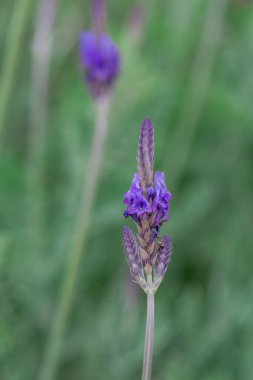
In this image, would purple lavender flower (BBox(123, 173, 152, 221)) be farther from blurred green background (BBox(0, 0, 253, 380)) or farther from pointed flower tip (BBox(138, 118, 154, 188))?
blurred green background (BBox(0, 0, 253, 380))

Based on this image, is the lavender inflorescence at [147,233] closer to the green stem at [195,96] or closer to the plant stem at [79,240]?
the plant stem at [79,240]

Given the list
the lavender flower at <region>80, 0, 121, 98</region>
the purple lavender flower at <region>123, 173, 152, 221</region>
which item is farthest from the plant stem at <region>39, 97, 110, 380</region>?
the purple lavender flower at <region>123, 173, 152, 221</region>

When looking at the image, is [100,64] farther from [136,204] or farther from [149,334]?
[149,334]

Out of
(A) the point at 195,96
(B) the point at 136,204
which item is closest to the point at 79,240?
(B) the point at 136,204

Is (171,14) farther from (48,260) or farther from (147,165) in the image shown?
(147,165)

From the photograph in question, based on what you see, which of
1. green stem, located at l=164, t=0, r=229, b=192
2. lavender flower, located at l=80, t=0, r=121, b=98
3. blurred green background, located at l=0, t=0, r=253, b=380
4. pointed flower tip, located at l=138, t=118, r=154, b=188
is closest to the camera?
pointed flower tip, located at l=138, t=118, r=154, b=188
